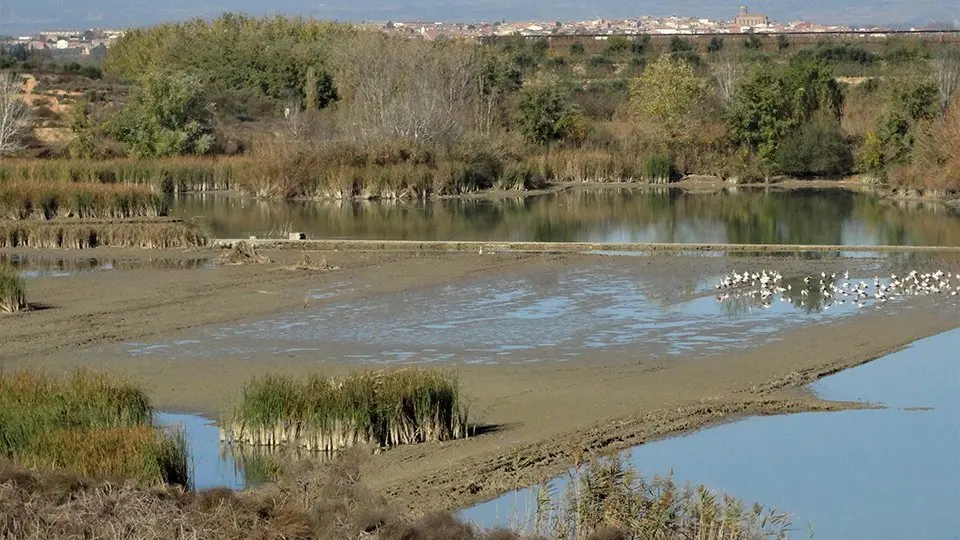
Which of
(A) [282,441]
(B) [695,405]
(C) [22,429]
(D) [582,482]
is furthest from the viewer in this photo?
(B) [695,405]

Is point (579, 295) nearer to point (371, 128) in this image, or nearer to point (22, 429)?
point (22, 429)

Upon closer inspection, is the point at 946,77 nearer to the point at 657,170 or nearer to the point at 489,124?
the point at 657,170

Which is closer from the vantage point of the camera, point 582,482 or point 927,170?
point 582,482

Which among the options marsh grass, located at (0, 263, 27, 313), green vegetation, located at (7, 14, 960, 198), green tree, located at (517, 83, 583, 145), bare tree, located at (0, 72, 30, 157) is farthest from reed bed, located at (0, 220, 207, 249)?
green tree, located at (517, 83, 583, 145)

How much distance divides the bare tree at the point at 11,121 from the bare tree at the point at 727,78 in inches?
948

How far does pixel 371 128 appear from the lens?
49219 millimetres

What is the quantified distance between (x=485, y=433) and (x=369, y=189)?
2971 centimetres

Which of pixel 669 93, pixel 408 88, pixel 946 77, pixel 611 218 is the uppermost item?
pixel 946 77

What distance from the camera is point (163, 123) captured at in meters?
52.8

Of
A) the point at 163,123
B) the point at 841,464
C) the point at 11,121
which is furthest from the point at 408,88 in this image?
the point at 841,464

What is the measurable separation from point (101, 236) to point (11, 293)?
8.87m

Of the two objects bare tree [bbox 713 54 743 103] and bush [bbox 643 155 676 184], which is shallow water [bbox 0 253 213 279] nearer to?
bush [bbox 643 155 676 184]

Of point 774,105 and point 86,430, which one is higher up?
point 774,105

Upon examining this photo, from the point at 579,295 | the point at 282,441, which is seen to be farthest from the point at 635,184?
the point at 282,441
